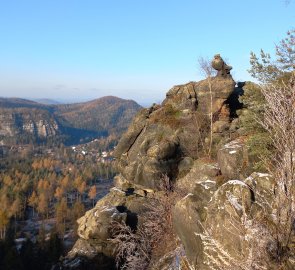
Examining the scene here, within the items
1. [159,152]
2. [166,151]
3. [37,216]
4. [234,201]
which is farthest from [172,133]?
[37,216]

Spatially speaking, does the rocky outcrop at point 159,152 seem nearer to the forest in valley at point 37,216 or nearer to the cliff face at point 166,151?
the cliff face at point 166,151

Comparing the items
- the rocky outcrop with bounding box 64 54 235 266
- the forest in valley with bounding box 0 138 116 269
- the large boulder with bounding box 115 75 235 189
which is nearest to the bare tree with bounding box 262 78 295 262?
the rocky outcrop with bounding box 64 54 235 266

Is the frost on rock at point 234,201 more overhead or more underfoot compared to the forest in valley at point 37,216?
more overhead

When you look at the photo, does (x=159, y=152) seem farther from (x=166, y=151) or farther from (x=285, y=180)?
(x=285, y=180)

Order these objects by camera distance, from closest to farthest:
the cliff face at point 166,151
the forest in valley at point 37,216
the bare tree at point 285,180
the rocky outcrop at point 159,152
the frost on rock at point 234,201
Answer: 1. the bare tree at point 285,180
2. the frost on rock at point 234,201
3. the cliff face at point 166,151
4. the rocky outcrop at point 159,152
5. the forest in valley at point 37,216

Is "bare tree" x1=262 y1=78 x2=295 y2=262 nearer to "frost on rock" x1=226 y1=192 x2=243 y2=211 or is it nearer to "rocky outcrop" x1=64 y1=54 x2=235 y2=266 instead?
"frost on rock" x1=226 y1=192 x2=243 y2=211

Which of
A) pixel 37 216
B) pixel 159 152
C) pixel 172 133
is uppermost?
pixel 172 133

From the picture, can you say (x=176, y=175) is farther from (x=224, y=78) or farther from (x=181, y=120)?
(x=224, y=78)

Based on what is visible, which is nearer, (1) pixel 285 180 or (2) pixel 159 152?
(1) pixel 285 180

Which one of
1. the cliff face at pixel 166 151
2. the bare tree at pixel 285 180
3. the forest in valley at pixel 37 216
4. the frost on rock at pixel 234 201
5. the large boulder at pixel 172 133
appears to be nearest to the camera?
the bare tree at pixel 285 180

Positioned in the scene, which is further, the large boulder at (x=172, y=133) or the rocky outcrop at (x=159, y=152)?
the large boulder at (x=172, y=133)

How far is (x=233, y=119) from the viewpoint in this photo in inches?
1288

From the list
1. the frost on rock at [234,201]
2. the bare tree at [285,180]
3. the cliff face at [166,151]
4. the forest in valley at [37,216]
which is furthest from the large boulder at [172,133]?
the forest in valley at [37,216]

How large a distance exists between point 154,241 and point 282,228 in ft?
69.2
